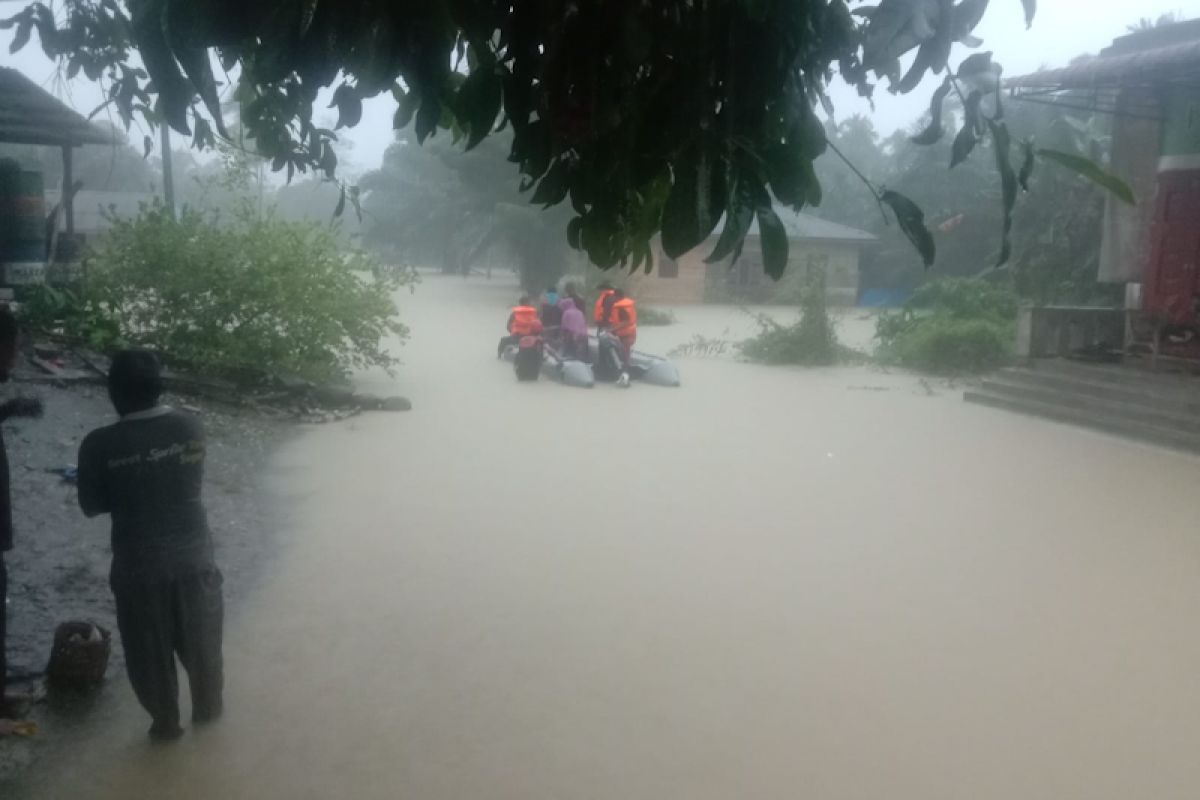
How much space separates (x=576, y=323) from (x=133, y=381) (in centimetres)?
1237

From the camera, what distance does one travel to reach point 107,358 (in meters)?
11.5

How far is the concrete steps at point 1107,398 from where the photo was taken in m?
11.8

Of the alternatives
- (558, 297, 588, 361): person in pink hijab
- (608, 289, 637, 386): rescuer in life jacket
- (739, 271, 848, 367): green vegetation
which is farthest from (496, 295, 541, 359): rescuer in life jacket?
(739, 271, 848, 367): green vegetation

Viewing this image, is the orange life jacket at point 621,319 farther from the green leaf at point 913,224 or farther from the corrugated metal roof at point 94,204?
the corrugated metal roof at point 94,204

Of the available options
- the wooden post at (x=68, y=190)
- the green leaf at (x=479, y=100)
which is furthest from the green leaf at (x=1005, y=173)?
the wooden post at (x=68, y=190)

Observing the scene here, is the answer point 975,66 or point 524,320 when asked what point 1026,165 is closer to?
point 975,66

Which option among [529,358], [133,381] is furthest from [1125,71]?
[133,381]

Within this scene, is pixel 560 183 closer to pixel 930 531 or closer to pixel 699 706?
pixel 699 706

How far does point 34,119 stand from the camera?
47.0 ft

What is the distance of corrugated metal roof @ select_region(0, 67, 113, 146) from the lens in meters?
14.1

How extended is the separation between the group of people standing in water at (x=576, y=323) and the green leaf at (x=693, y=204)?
12967mm

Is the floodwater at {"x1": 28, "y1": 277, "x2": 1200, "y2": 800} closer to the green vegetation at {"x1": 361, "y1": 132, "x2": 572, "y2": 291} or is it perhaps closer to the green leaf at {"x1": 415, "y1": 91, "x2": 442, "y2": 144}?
the green leaf at {"x1": 415, "y1": 91, "x2": 442, "y2": 144}

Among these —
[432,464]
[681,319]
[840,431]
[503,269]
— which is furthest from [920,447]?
[503,269]

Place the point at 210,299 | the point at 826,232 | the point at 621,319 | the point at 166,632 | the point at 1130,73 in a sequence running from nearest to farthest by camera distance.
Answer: the point at 166,632
the point at 210,299
the point at 1130,73
the point at 621,319
the point at 826,232
